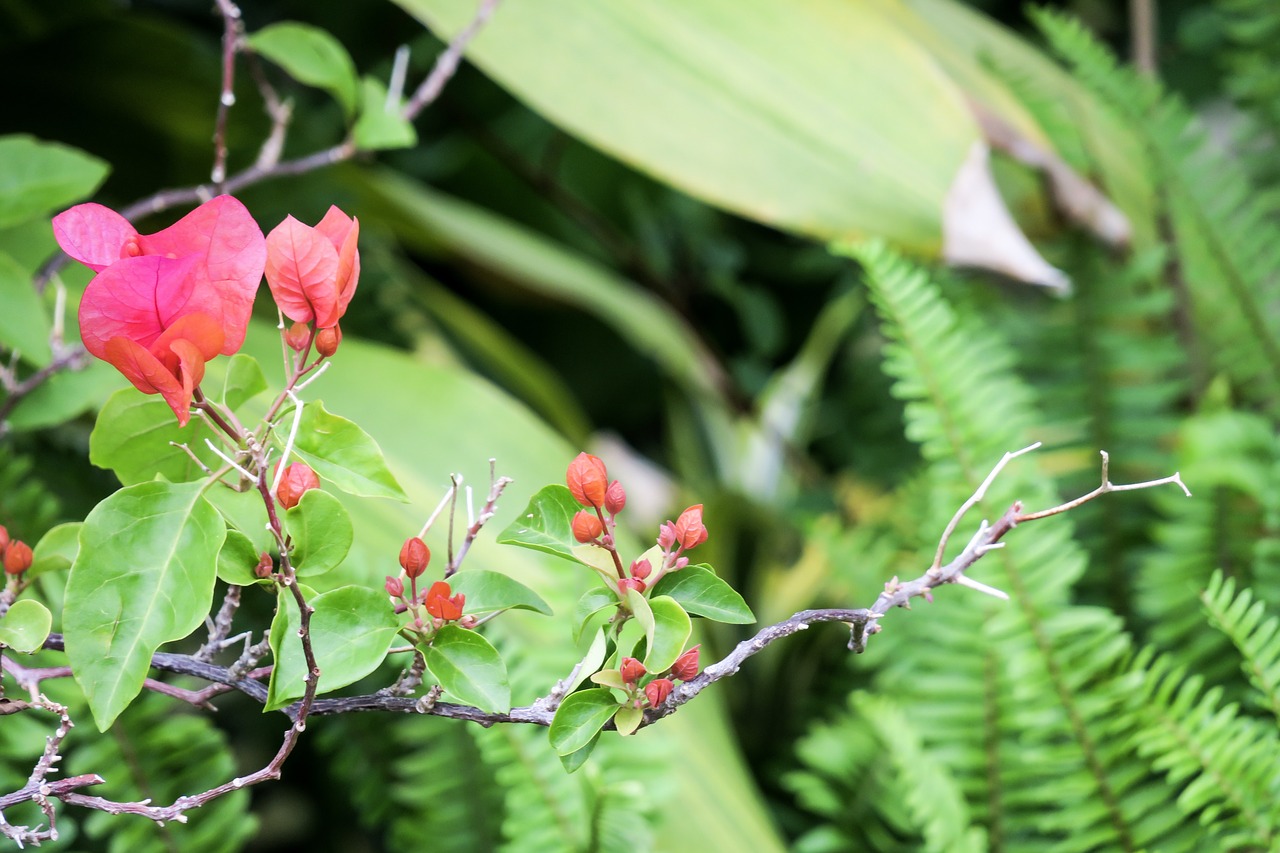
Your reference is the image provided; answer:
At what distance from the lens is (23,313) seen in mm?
357

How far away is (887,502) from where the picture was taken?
745 mm

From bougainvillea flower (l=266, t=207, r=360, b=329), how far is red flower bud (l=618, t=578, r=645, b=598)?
93 mm

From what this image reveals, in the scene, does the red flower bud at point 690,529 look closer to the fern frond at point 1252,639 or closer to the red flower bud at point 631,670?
the red flower bud at point 631,670

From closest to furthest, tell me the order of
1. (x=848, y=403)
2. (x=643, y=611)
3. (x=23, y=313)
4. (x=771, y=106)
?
(x=643, y=611) → (x=23, y=313) → (x=771, y=106) → (x=848, y=403)

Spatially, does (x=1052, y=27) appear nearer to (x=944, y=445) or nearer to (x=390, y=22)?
(x=944, y=445)

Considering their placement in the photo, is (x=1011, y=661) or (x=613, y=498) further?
(x=1011, y=661)

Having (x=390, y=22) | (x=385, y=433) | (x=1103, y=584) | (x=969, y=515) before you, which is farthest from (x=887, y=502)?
(x=390, y=22)

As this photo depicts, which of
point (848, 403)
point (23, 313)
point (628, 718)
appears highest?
point (628, 718)

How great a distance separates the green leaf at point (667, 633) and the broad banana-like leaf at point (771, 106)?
1.11 ft

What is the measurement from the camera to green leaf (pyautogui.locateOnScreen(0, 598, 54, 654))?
0.23 metres

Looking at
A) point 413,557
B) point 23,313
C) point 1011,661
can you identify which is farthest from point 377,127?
point 1011,661

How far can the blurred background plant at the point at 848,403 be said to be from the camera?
0.42 meters

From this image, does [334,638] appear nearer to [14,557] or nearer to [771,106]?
[14,557]

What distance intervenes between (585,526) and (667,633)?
0.10ft
